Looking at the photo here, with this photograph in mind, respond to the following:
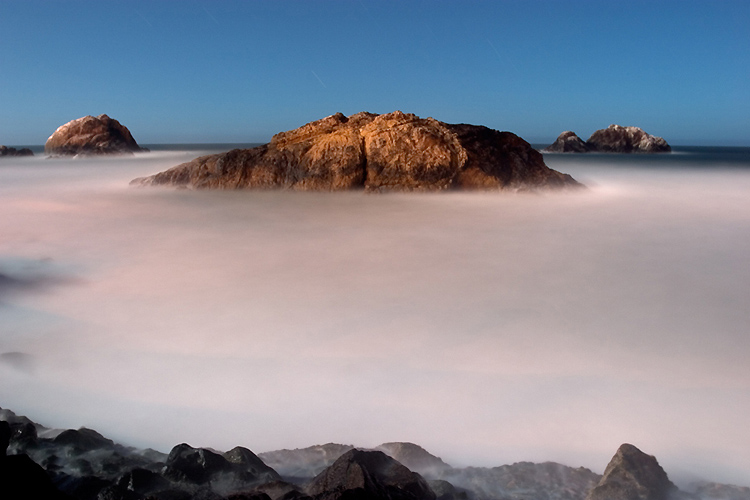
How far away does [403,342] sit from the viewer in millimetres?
2715

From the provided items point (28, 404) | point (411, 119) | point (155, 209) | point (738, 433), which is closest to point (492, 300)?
point (738, 433)

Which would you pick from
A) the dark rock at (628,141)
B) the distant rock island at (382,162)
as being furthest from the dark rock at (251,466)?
the dark rock at (628,141)

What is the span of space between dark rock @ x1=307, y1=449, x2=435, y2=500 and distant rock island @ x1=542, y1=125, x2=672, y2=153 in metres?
37.1

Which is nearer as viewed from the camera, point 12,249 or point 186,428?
point 186,428

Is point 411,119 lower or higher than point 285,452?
higher

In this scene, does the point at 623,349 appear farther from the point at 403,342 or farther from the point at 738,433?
the point at 403,342

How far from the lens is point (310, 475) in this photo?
1.69m

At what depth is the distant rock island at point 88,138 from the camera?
25.2m

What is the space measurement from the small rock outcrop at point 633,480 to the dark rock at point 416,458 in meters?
0.45

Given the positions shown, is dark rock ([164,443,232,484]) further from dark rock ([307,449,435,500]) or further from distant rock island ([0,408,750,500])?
dark rock ([307,449,435,500])

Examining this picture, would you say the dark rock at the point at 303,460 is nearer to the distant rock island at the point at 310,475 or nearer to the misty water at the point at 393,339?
the distant rock island at the point at 310,475

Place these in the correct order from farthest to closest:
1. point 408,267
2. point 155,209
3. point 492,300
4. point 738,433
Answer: point 155,209, point 408,267, point 492,300, point 738,433

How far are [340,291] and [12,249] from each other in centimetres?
331

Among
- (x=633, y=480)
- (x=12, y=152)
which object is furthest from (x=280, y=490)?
(x=12, y=152)
